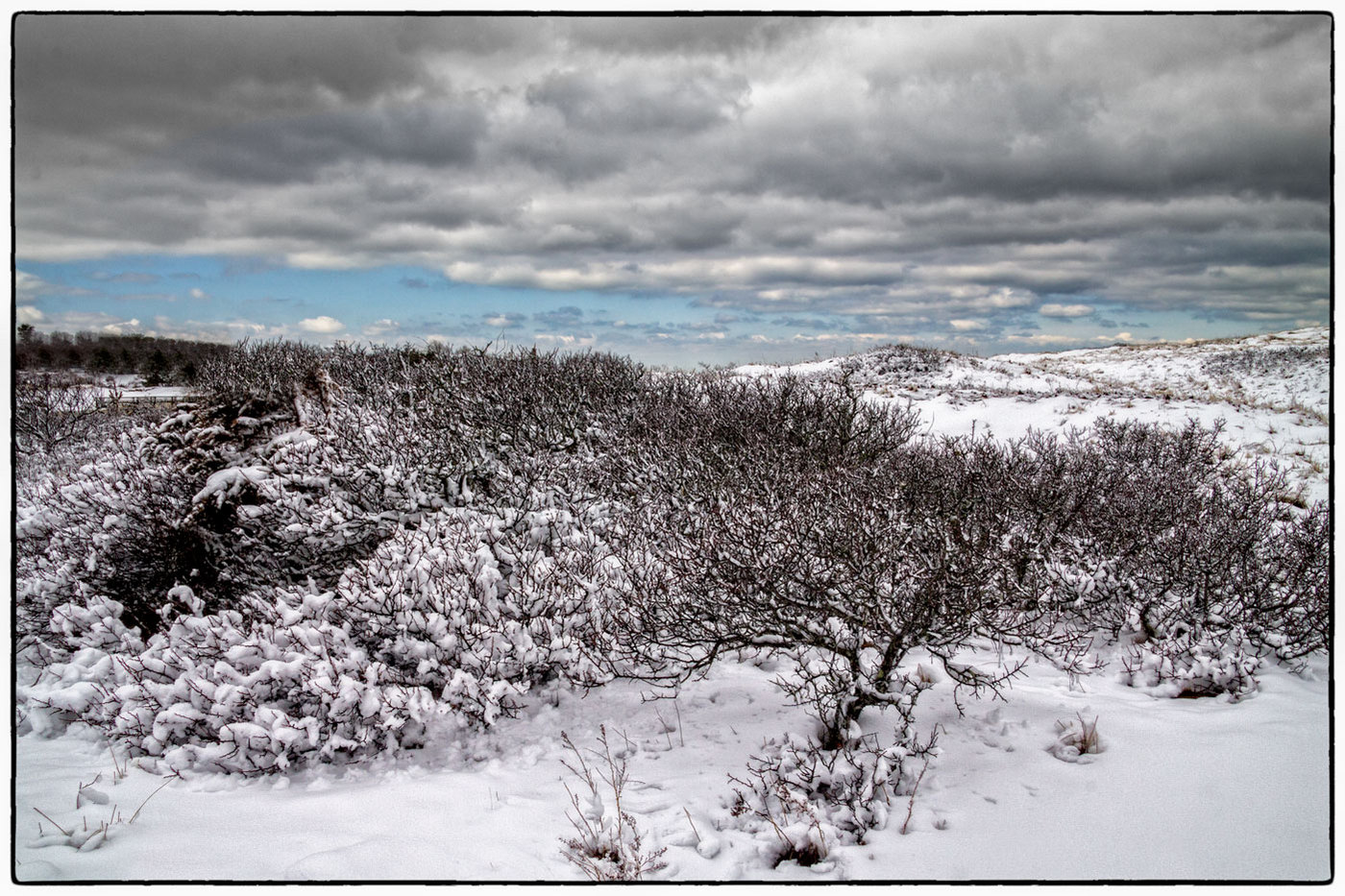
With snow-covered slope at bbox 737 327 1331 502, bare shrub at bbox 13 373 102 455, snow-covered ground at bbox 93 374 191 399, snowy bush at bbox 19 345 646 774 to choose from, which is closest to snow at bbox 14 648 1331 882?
snowy bush at bbox 19 345 646 774

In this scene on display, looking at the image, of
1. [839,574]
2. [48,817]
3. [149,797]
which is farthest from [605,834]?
[149,797]

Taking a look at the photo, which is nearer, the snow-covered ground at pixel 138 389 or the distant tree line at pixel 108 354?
the distant tree line at pixel 108 354

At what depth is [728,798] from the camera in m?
4.46

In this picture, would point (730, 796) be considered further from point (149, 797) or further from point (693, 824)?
point (149, 797)

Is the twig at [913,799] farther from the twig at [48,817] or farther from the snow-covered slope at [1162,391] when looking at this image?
the twig at [48,817]

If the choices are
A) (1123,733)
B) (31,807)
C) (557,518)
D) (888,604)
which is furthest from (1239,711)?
(31,807)

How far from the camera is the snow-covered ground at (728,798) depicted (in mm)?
Answer: 3057

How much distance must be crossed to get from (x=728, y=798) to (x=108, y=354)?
1040 centimetres

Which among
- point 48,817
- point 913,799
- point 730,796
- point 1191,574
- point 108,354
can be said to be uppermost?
point 108,354

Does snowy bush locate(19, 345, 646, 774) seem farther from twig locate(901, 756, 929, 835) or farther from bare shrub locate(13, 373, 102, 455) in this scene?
twig locate(901, 756, 929, 835)

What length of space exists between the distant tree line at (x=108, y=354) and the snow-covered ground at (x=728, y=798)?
9.60 ft

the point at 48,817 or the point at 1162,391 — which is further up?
the point at 1162,391

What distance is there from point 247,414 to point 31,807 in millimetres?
8458

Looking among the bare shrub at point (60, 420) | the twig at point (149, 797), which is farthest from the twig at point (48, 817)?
the bare shrub at point (60, 420)
